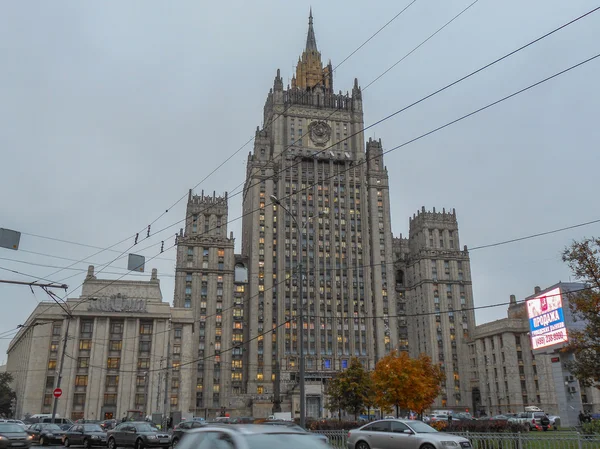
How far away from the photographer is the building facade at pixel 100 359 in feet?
288

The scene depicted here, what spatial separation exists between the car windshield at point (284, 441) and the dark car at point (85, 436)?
25.9m

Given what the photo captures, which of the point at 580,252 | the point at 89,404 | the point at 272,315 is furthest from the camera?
the point at 272,315

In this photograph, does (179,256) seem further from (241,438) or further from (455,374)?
(241,438)

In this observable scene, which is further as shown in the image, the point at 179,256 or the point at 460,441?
the point at 179,256

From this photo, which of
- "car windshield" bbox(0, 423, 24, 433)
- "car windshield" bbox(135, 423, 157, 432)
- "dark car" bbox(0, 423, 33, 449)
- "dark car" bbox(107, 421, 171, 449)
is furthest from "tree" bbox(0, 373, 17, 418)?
"dark car" bbox(0, 423, 33, 449)

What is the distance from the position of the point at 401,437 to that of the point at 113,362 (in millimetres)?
83778

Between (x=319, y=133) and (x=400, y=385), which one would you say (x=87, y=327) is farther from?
(x=319, y=133)

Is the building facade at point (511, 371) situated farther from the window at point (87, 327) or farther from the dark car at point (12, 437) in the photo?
the dark car at point (12, 437)

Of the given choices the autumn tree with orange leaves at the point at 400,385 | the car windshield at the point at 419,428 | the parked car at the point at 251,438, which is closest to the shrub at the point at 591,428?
the car windshield at the point at 419,428

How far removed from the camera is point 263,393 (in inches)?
3976

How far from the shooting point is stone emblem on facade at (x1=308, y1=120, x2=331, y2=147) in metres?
121

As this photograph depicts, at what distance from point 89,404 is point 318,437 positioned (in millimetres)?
90048

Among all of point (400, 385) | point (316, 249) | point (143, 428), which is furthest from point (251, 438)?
point (316, 249)

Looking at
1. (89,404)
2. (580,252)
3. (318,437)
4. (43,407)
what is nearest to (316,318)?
(89,404)
